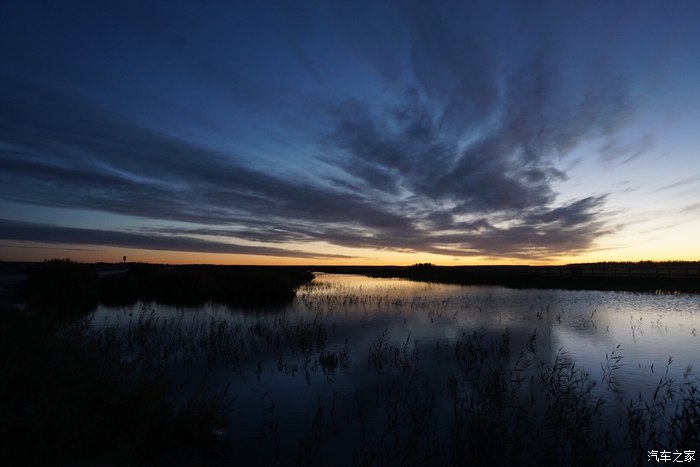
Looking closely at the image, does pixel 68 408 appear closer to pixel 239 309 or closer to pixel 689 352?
pixel 689 352

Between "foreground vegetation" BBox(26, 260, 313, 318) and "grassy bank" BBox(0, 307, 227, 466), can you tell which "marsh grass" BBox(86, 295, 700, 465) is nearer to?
"grassy bank" BBox(0, 307, 227, 466)

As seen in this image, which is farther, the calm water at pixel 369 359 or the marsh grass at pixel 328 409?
the calm water at pixel 369 359

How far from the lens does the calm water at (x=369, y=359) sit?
34.6ft

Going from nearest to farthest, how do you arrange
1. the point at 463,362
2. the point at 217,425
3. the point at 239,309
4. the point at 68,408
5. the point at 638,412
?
the point at 68,408, the point at 217,425, the point at 638,412, the point at 463,362, the point at 239,309

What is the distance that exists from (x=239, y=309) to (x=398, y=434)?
28003mm

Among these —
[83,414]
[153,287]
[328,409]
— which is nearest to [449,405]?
[328,409]

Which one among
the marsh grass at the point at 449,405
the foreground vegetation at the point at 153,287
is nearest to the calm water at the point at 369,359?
the marsh grass at the point at 449,405

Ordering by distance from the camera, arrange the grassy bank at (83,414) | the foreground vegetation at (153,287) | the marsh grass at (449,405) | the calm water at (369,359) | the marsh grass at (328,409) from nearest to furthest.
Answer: the grassy bank at (83,414)
the marsh grass at (328,409)
the marsh grass at (449,405)
the calm water at (369,359)
the foreground vegetation at (153,287)

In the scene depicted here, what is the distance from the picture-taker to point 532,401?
40.5 ft

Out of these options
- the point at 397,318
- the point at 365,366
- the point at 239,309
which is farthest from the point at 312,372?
the point at 239,309

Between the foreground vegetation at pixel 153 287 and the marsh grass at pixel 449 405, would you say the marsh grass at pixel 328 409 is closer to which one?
the marsh grass at pixel 449 405

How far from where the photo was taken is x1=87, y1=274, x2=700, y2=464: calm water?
10.6 metres

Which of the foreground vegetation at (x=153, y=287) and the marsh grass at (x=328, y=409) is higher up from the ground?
the foreground vegetation at (x=153, y=287)

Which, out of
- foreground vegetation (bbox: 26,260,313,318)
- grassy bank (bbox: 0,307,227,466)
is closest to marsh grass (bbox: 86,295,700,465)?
grassy bank (bbox: 0,307,227,466)
